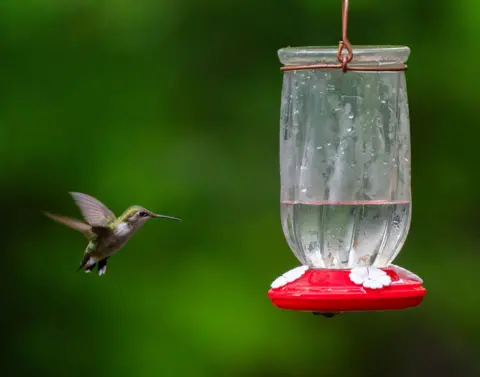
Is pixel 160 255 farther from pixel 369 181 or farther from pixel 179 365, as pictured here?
pixel 369 181

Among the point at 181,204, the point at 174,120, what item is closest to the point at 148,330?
the point at 181,204

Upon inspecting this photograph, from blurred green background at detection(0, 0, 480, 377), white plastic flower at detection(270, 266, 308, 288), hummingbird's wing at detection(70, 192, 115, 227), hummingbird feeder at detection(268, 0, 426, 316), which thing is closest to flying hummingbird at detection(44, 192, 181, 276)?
hummingbird's wing at detection(70, 192, 115, 227)

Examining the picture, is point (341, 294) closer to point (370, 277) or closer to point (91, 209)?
point (370, 277)

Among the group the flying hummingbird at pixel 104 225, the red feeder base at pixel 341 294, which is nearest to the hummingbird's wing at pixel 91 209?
the flying hummingbird at pixel 104 225

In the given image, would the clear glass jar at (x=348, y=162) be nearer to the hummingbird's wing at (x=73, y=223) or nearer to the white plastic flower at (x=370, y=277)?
the white plastic flower at (x=370, y=277)

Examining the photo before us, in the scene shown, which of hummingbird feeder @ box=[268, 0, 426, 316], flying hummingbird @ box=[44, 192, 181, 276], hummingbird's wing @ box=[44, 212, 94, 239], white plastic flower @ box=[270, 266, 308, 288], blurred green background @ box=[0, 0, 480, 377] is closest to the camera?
white plastic flower @ box=[270, 266, 308, 288]

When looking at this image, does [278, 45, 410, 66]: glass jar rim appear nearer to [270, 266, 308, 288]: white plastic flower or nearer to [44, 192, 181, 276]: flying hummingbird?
[270, 266, 308, 288]: white plastic flower
